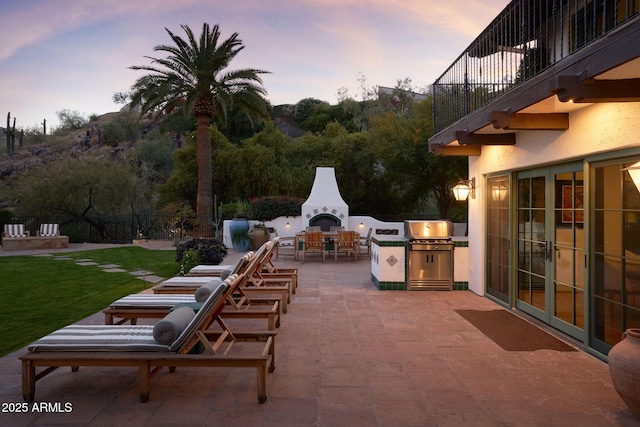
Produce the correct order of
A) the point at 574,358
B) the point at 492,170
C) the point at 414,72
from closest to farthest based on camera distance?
the point at 574,358 < the point at 492,170 < the point at 414,72

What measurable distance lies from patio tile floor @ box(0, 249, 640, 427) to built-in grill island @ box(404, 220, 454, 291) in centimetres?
300

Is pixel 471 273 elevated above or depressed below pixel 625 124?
below

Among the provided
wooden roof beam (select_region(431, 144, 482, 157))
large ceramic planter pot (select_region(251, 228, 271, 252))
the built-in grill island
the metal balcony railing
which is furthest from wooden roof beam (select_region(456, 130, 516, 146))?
large ceramic planter pot (select_region(251, 228, 271, 252))

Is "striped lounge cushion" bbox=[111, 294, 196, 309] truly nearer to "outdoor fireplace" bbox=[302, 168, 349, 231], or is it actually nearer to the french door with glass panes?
the french door with glass panes

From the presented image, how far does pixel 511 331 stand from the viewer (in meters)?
6.13

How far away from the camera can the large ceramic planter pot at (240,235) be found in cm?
1752

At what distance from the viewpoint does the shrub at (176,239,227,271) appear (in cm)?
1066

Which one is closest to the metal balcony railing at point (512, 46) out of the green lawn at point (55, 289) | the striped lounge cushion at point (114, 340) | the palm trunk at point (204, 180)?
the striped lounge cushion at point (114, 340)

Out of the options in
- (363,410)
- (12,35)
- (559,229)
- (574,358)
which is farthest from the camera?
(12,35)

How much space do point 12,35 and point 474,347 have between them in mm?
20595

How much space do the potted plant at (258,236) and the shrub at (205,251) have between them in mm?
6418

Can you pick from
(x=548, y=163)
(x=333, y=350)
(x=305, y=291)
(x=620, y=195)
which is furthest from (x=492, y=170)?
(x=333, y=350)

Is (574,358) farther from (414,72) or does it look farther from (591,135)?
(414,72)

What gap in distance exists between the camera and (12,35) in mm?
17672
